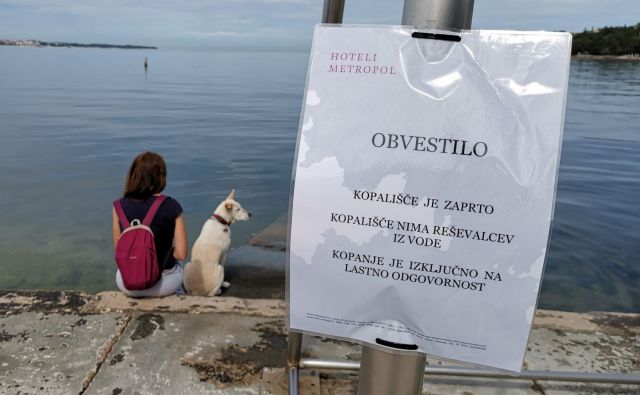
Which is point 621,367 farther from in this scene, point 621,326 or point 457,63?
point 457,63

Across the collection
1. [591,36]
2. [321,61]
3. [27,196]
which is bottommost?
[27,196]

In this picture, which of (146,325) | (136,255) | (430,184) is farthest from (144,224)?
(430,184)

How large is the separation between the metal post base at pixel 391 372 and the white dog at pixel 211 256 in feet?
11.7

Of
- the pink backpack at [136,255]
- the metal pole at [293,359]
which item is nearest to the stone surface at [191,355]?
the metal pole at [293,359]

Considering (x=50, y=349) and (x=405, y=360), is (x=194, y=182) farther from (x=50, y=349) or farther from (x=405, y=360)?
(x=405, y=360)

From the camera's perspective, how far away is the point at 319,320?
166 cm

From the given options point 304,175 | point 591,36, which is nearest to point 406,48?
point 304,175

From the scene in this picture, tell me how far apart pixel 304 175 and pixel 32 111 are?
26958 mm

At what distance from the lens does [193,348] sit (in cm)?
310

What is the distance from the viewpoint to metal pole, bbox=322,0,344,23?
196 cm

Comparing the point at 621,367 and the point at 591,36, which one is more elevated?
the point at 591,36

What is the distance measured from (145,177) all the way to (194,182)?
8.42m

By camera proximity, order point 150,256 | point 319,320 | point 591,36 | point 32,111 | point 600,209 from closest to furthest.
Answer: point 319,320
point 150,256
point 600,209
point 32,111
point 591,36

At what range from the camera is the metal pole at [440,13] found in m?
1.52
